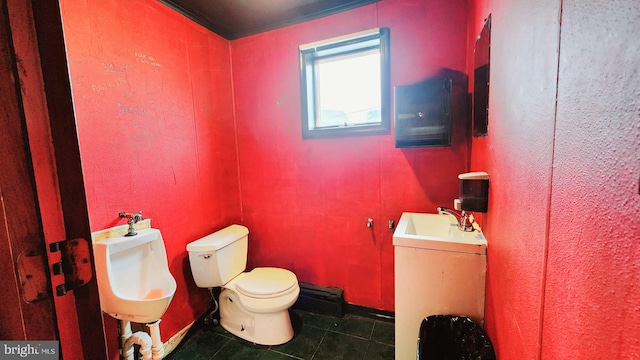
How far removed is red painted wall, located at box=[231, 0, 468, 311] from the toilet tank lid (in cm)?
25

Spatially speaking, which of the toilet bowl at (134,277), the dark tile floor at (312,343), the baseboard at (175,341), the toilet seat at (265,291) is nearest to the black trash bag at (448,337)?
the dark tile floor at (312,343)

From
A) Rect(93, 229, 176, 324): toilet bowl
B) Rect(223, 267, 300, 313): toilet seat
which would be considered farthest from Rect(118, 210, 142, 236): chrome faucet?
Rect(223, 267, 300, 313): toilet seat

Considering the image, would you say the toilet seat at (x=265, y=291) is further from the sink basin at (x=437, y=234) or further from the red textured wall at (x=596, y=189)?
the red textured wall at (x=596, y=189)

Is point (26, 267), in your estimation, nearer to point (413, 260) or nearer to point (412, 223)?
point (413, 260)

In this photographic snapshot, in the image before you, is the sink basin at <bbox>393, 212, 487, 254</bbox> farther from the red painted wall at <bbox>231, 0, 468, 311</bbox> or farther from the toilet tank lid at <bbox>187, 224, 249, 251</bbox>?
the toilet tank lid at <bbox>187, 224, 249, 251</bbox>

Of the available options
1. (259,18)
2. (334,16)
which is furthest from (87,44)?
(334,16)

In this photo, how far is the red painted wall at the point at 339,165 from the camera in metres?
1.67

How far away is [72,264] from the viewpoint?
0.50m

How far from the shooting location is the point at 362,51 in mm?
1934

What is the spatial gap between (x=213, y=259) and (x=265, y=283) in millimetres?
424

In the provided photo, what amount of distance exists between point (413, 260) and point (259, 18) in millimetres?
2118

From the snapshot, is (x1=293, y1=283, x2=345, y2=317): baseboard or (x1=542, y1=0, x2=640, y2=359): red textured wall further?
(x1=293, y1=283, x2=345, y2=317): baseboard

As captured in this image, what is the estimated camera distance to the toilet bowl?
1.23m

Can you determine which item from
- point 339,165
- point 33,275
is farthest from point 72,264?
point 339,165
